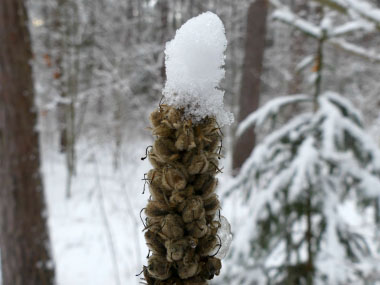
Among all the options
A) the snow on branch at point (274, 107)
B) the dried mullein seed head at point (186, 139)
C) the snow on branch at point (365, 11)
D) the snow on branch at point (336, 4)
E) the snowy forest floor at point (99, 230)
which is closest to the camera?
the dried mullein seed head at point (186, 139)

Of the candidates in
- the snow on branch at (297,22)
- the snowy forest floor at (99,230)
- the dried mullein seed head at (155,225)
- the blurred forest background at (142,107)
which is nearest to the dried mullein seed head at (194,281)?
the dried mullein seed head at (155,225)

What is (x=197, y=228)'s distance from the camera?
66cm

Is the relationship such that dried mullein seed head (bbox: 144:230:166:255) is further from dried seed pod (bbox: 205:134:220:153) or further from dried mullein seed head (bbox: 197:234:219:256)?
dried seed pod (bbox: 205:134:220:153)

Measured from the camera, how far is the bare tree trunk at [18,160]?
4.31 meters

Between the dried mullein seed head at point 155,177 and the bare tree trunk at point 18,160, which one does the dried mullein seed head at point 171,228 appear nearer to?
the dried mullein seed head at point 155,177

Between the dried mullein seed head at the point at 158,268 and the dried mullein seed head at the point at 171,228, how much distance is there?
50 millimetres

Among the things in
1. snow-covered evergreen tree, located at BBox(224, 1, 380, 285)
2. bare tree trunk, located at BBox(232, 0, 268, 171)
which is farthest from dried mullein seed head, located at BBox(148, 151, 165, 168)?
bare tree trunk, located at BBox(232, 0, 268, 171)

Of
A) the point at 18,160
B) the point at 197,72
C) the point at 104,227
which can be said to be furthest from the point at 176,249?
the point at 104,227

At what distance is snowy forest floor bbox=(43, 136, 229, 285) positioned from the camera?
6.47 m

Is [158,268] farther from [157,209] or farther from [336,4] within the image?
[336,4]

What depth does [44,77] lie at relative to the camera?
15367mm

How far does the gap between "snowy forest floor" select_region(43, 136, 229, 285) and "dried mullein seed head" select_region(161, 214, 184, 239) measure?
12.7ft

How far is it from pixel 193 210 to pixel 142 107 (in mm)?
6862

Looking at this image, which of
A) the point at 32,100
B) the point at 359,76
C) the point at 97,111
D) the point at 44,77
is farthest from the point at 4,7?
the point at 359,76
